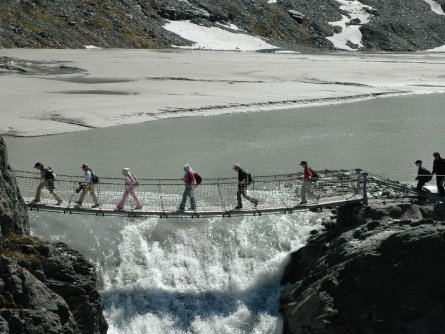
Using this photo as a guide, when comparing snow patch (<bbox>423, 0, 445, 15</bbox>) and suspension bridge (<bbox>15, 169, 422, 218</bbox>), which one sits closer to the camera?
suspension bridge (<bbox>15, 169, 422, 218</bbox>)

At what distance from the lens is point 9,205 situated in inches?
720

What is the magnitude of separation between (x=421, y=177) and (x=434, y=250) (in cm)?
336

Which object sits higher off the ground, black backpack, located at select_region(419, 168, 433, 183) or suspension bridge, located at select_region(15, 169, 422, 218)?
black backpack, located at select_region(419, 168, 433, 183)

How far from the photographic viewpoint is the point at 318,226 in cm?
2605

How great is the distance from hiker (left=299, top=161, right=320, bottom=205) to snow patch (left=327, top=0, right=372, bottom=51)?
88864 millimetres

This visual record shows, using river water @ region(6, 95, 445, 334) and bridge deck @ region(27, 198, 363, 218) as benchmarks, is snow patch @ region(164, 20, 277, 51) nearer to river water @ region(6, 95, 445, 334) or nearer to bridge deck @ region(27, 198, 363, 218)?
river water @ region(6, 95, 445, 334)

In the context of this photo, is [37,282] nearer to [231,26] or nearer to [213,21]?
[213,21]

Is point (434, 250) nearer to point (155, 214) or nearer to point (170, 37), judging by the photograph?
point (155, 214)

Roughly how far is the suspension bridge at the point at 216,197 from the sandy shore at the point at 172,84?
1534cm

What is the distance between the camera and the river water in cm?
2233

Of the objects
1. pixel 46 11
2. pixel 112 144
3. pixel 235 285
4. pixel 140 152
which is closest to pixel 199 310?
pixel 235 285

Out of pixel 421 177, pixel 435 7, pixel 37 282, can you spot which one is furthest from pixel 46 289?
pixel 435 7

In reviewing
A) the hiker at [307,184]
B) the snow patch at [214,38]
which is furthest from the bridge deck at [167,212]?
the snow patch at [214,38]

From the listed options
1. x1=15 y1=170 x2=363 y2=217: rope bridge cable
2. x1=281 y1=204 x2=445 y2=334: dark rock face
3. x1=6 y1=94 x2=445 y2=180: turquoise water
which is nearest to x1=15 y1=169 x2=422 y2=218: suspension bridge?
x1=15 y1=170 x2=363 y2=217: rope bridge cable
